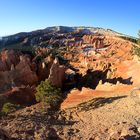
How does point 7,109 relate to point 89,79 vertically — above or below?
above

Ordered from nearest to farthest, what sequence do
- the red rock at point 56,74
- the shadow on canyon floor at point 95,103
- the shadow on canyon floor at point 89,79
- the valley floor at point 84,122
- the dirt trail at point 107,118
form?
the valley floor at point 84,122 < the dirt trail at point 107,118 < the shadow on canyon floor at point 95,103 < the red rock at point 56,74 < the shadow on canyon floor at point 89,79

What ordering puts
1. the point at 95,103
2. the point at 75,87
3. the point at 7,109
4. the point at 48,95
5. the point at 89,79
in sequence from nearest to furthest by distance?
the point at 95,103, the point at 7,109, the point at 48,95, the point at 75,87, the point at 89,79

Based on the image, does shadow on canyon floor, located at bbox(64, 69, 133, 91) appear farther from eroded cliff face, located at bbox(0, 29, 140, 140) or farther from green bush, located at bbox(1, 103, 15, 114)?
green bush, located at bbox(1, 103, 15, 114)

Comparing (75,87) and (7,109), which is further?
(75,87)

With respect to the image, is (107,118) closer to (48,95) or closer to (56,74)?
(48,95)

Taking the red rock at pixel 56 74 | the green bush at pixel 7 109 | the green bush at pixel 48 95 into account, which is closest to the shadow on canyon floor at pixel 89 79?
the red rock at pixel 56 74

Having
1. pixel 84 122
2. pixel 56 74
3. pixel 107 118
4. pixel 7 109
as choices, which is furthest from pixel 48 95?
pixel 56 74

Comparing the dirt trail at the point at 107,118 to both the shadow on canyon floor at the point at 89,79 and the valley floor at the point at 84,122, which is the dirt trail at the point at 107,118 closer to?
the valley floor at the point at 84,122

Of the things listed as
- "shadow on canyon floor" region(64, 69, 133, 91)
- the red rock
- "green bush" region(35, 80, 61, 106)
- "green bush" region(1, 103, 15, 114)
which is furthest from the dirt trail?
"shadow on canyon floor" region(64, 69, 133, 91)

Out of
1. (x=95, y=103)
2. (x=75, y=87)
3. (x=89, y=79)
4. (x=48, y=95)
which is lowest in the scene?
(x=75, y=87)

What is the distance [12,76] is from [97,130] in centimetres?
4290

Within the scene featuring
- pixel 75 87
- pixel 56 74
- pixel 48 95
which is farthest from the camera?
pixel 75 87

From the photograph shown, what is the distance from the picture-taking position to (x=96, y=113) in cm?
3691

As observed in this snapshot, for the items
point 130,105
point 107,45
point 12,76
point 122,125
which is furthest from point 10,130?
point 107,45
